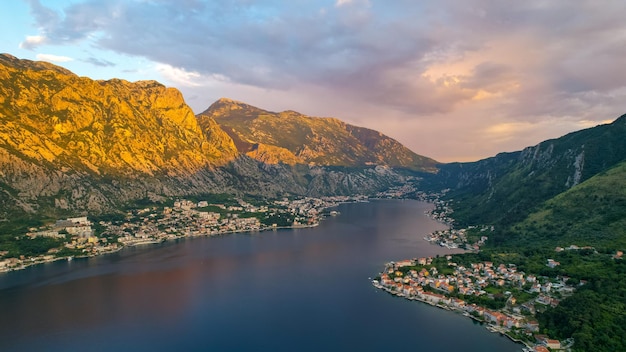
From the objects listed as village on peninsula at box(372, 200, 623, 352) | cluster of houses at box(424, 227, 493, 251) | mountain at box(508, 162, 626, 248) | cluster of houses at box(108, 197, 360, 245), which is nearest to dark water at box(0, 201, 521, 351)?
village on peninsula at box(372, 200, 623, 352)

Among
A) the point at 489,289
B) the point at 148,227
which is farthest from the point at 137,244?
the point at 489,289

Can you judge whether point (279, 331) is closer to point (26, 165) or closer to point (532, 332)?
point (532, 332)

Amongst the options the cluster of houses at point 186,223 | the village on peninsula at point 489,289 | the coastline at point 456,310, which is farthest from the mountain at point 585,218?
the cluster of houses at point 186,223

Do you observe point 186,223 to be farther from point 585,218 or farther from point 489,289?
point 585,218

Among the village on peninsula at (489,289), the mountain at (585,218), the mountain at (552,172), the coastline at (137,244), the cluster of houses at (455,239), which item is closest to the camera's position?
the village on peninsula at (489,289)

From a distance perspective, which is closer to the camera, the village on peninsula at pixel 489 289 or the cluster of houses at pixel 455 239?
the village on peninsula at pixel 489 289

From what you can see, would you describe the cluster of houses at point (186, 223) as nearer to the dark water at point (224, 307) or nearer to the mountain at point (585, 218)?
the dark water at point (224, 307)

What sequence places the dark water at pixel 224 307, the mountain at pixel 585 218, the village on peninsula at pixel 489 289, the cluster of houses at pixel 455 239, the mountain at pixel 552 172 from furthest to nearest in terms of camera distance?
the mountain at pixel 552 172
the cluster of houses at pixel 455 239
the mountain at pixel 585 218
the village on peninsula at pixel 489 289
the dark water at pixel 224 307

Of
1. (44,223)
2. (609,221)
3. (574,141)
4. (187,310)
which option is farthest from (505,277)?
(44,223)
